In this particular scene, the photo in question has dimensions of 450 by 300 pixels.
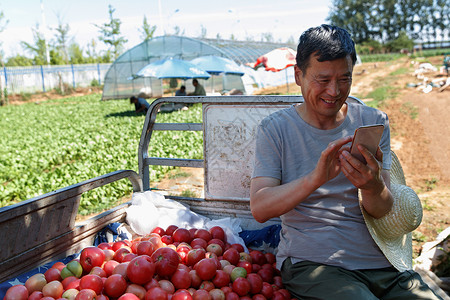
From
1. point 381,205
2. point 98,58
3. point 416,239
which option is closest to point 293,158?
point 381,205

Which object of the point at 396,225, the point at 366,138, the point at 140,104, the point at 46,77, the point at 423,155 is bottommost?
the point at 423,155

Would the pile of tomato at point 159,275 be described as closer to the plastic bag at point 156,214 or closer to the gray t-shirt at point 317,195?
the plastic bag at point 156,214

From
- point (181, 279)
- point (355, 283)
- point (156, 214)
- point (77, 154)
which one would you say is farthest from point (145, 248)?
point (77, 154)

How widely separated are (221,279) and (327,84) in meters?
1.37

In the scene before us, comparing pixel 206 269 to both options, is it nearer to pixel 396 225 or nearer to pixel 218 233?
pixel 218 233

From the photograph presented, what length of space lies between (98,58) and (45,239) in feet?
141

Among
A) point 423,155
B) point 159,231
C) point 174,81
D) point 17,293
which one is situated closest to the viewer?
point 17,293

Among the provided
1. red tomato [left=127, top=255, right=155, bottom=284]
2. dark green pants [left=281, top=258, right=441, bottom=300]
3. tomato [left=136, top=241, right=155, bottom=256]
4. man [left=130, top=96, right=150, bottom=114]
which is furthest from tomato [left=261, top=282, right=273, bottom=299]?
man [left=130, top=96, right=150, bottom=114]

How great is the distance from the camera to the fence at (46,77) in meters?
28.3

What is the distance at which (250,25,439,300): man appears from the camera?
199cm

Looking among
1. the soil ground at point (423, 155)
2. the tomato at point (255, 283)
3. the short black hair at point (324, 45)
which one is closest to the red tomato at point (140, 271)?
the tomato at point (255, 283)

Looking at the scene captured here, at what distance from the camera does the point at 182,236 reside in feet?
10.2

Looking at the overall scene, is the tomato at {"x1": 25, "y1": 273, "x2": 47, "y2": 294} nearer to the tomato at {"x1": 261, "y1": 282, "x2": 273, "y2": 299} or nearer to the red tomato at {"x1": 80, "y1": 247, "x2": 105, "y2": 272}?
the red tomato at {"x1": 80, "y1": 247, "x2": 105, "y2": 272}

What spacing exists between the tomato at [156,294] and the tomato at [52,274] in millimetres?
647
